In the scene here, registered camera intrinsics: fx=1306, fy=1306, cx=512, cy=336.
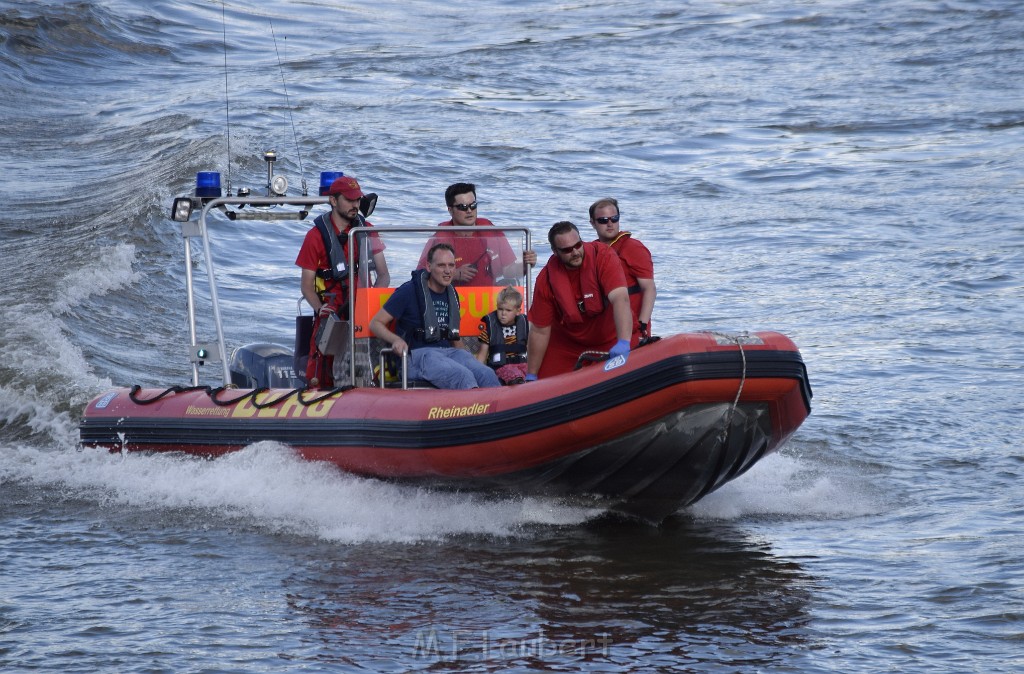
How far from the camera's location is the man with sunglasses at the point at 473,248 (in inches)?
257

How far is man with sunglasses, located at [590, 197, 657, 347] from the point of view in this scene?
634 cm

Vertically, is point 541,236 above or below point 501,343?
above

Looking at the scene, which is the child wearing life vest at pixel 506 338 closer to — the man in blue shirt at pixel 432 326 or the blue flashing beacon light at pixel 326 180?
the man in blue shirt at pixel 432 326

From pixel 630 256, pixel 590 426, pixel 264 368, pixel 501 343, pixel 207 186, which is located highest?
pixel 207 186

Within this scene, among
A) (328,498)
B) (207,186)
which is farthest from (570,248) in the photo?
(207,186)

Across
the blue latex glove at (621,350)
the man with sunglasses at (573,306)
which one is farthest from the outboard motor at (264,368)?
the blue latex glove at (621,350)

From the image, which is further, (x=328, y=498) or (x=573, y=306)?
(x=328, y=498)

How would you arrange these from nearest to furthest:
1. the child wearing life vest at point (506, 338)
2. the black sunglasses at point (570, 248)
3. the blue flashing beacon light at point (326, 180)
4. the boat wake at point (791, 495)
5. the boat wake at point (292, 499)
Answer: the black sunglasses at point (570, 248) < the boat wake at point (292, 499) < the boat wake at point (791, 495) < the child wearing life vest at point (506, 338) < the blue flashing beacon light at point (326, 180)

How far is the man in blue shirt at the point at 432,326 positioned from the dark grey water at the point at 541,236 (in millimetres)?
596

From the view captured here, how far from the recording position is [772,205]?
1619cm

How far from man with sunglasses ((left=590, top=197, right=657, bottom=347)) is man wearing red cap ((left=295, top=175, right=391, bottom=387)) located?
1090 millimetres

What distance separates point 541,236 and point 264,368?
7.57m

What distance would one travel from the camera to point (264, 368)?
24.4ft

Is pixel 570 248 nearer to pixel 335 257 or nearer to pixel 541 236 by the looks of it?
pixel 335 257
